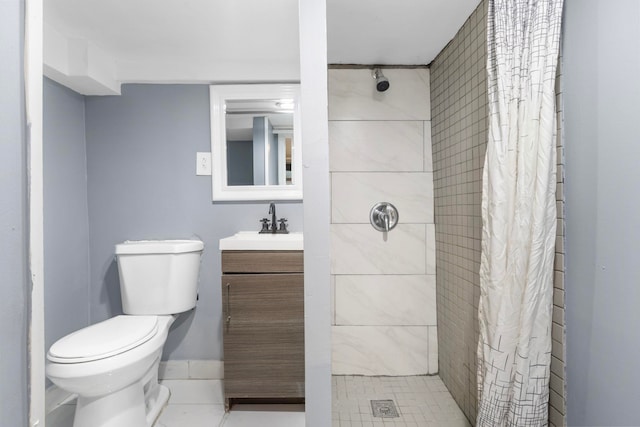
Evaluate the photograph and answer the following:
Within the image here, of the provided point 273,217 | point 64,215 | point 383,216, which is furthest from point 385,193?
point 64,215

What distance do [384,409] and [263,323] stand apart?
2.65ft

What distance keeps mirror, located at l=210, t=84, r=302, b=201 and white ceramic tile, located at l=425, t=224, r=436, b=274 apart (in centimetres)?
87

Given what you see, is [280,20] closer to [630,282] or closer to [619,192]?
[619,192]

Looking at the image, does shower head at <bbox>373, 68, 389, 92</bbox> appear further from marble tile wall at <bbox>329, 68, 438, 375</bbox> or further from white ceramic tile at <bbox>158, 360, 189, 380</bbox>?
white ceramic tile at <bbox>158, 360, 189, 380</bbox>

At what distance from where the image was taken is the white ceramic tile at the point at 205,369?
80.7 inches

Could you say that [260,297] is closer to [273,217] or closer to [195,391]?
[273,217]

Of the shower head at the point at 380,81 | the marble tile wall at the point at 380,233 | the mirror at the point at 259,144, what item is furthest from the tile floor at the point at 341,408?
the shower head at the point at 380,81

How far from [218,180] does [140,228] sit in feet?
1.95

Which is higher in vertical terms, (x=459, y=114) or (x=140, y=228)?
(x=459, y=114)

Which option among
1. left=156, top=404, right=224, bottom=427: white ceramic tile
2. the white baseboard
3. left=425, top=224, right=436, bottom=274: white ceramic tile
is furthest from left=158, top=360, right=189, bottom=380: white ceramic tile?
left=425, top=224, right=436, bottom=274: white ceramic tile

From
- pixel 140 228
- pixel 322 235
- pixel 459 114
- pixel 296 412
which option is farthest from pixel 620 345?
pixel 140 228

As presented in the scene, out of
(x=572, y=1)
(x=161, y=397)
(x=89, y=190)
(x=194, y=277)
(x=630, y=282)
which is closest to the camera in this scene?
(x=630, y=282)

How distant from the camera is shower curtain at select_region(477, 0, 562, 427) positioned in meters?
1.03

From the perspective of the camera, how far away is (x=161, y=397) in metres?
1.79
